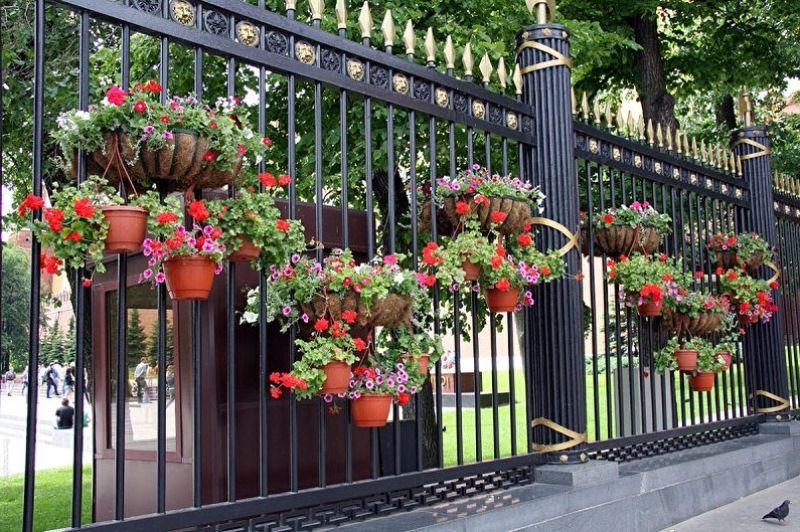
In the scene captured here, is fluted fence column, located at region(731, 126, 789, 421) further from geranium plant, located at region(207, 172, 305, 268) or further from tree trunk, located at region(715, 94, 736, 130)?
tree trunk, located at region(715, 94, 736, 130)

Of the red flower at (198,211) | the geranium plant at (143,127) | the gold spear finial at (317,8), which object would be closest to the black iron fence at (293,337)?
the gold spear finial at (317,8)

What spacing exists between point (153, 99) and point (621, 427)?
451 cm

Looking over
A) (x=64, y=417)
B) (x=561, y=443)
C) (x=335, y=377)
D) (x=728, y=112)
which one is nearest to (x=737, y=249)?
(x=561, y=443)

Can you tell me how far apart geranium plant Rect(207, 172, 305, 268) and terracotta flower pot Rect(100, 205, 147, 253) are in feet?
1.28

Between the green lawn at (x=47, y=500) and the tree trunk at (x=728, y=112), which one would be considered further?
the tree trunk at (x=728, y=112)

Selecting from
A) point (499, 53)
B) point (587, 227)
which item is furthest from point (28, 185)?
point (587, 227)

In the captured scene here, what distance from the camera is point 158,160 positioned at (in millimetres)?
3490

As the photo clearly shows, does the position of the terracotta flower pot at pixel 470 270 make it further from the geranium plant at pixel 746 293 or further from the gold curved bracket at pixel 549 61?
the geranium plant at pixel 746 293

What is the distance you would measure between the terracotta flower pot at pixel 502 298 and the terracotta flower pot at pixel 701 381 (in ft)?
9.57

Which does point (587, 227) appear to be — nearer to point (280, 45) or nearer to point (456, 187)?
point (456, 187)

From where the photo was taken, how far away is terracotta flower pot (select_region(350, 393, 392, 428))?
13.6ft

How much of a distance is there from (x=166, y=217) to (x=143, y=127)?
1.27 ft

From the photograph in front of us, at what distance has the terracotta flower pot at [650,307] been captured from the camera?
663cm

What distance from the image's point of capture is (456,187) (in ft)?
16.5
